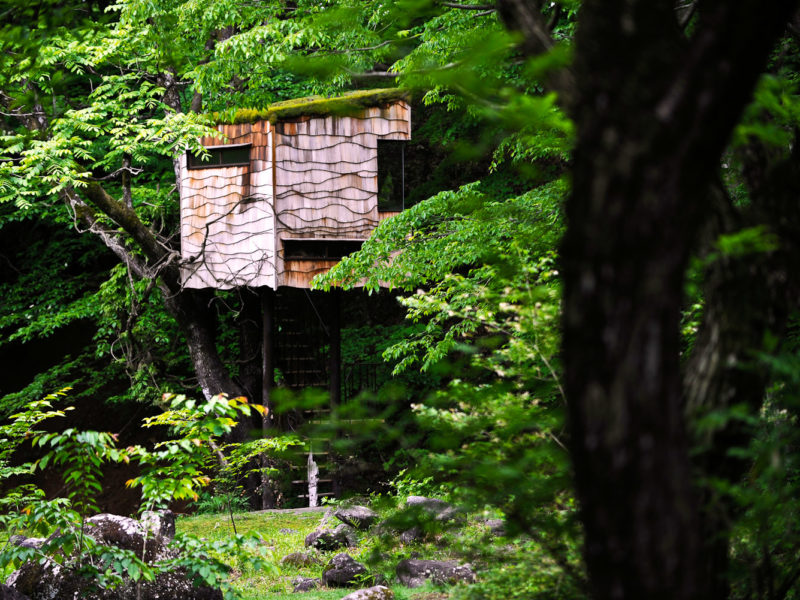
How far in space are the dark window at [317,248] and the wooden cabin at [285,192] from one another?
0.02m

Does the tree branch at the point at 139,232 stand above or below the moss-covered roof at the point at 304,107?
below

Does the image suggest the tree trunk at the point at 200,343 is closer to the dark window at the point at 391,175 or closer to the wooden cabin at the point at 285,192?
the wooden cabin at the point at 285,192

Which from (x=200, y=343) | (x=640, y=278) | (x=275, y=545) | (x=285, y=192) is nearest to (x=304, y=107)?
(x=285, y=192)

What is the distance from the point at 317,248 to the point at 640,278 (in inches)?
534

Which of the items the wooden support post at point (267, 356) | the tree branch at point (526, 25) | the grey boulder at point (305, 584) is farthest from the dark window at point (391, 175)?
the tree branch at point (526, 25)

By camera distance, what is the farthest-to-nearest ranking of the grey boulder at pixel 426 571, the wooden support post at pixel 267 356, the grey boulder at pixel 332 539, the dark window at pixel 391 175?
the dark window at pixel 391 175
the wooden support post at pixel 267 356
the grey boulder at pixel 332 539
the grey boulder at pixel 426 571

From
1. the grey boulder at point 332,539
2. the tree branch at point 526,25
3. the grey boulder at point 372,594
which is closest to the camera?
the tree branch at point 526,25

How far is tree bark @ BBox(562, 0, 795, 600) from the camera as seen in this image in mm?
1810

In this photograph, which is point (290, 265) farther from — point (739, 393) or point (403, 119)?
point (739, 393)

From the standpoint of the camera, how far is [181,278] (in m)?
15.8

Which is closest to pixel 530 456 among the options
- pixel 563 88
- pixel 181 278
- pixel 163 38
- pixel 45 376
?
pixel 563 88

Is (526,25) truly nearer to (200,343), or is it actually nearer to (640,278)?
(640,278)

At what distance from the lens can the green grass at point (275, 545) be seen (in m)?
7.88

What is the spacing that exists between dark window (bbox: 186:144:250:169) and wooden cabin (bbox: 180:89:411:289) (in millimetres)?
20
